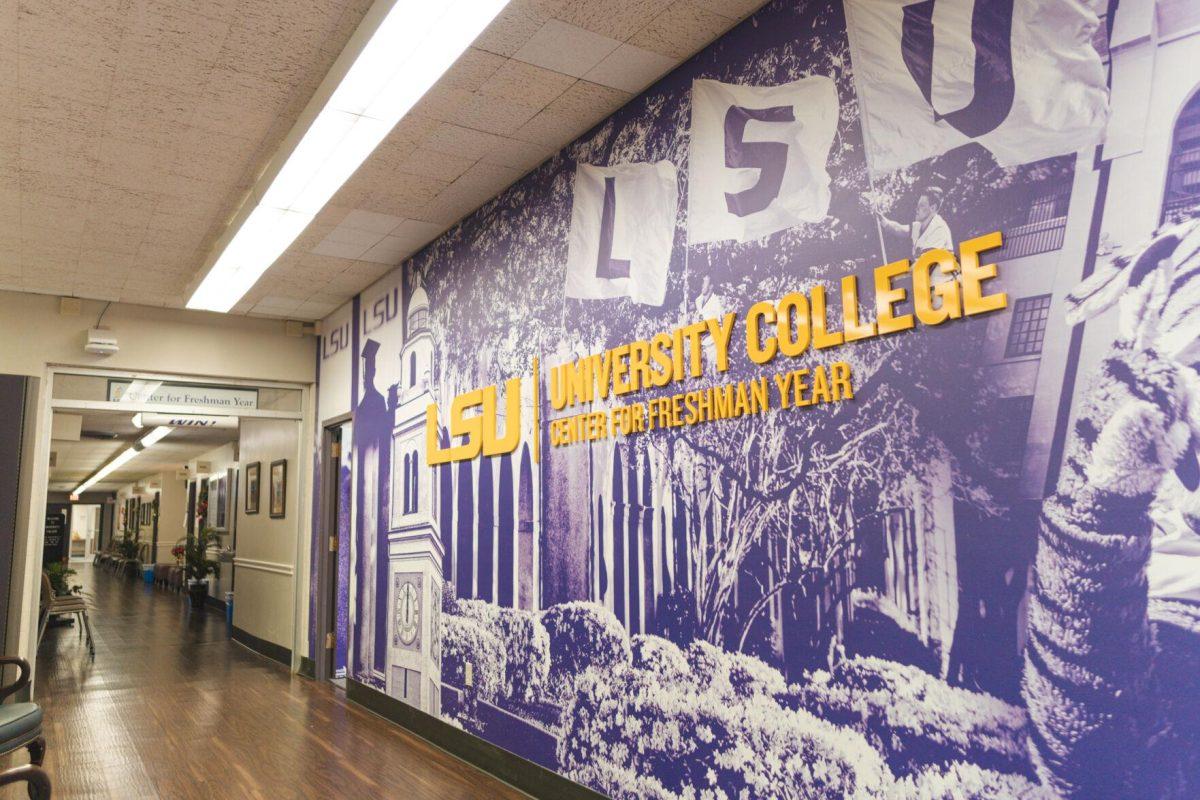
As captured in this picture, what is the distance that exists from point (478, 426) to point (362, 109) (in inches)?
74.2

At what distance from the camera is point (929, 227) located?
2.43m

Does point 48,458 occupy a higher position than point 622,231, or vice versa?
point 622,231

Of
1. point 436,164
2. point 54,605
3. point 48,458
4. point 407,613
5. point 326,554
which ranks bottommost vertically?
point 54,605

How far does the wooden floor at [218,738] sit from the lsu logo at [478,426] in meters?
1.70

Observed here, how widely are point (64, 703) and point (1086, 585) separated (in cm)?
673

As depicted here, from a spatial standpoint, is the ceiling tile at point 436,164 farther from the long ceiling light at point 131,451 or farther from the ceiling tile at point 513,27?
the long ceiling light at point 131,451

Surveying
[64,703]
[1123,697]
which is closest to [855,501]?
[1123,697]

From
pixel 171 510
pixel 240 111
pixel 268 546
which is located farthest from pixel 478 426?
pixel 171 510

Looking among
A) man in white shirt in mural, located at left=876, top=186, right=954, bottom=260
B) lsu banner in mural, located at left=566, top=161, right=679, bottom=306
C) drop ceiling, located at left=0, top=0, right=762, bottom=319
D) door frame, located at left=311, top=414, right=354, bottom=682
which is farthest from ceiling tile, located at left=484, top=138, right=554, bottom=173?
door frame, located at left=311, top=414, right=354, bottom=682

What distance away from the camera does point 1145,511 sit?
1907mm

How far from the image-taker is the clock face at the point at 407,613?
5312 mm

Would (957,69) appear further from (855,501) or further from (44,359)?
(44,359)

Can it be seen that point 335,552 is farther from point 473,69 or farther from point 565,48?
point 565,48

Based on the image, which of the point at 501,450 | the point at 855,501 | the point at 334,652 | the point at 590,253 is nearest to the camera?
the point at 855,501
